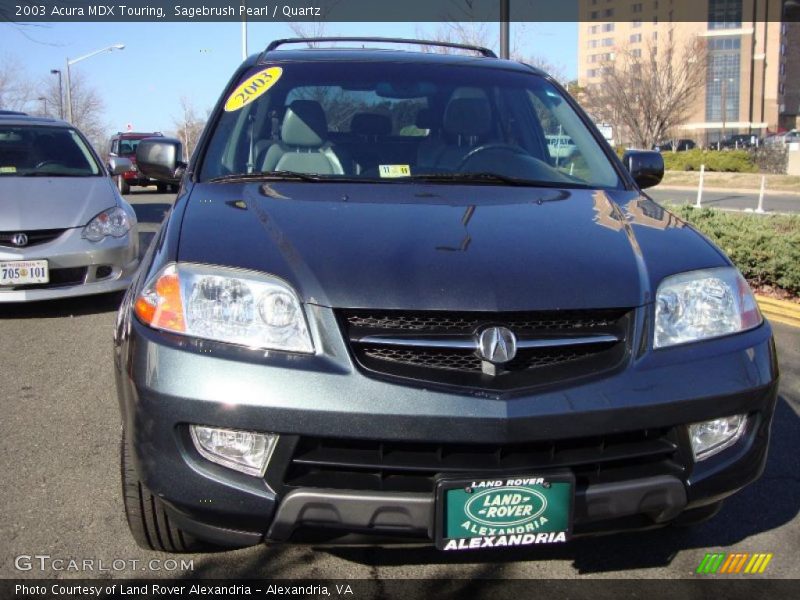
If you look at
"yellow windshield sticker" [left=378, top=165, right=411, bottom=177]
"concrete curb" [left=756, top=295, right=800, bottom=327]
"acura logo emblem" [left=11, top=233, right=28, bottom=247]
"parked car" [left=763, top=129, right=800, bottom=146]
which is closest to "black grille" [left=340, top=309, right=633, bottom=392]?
"yellow windshield sticker" [left=378, top=165, right=411, bottom=177]

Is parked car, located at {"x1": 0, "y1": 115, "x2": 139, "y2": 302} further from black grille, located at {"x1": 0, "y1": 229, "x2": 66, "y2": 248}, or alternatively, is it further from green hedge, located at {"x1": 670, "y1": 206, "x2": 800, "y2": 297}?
green hedge, located at {"x1": 670, "y1": 206, "x2": 800, "y2": 297}

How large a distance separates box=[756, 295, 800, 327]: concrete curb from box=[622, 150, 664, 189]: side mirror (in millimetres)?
3358

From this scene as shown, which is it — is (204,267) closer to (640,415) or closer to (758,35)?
(640,415)

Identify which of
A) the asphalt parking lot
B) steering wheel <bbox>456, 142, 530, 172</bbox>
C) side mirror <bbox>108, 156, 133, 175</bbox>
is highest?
steering wheel <bbox>456, 142, 530, 172</bbox>

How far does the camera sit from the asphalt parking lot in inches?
109

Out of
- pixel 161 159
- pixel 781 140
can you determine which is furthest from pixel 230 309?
pixel 781 140

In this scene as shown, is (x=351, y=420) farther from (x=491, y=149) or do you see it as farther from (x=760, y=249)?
(x=760, y=249)

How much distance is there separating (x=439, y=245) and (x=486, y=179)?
0.95 meters

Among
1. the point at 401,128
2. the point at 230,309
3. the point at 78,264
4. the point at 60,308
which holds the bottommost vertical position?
the point at 60,308

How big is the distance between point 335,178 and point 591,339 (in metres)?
1.37

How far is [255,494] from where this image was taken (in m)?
2.20

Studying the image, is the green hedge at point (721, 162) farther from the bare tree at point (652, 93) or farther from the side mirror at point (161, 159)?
the side mirror at point (161, 159)

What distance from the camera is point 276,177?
10.8 feet

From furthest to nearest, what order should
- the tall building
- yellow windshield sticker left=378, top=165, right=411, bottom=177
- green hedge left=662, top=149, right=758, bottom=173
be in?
the tall building < green hedge left=662, top=149, right=758, bottom=173 < yellow windshield sticker left=378, top=165, right=411, bottom=177
